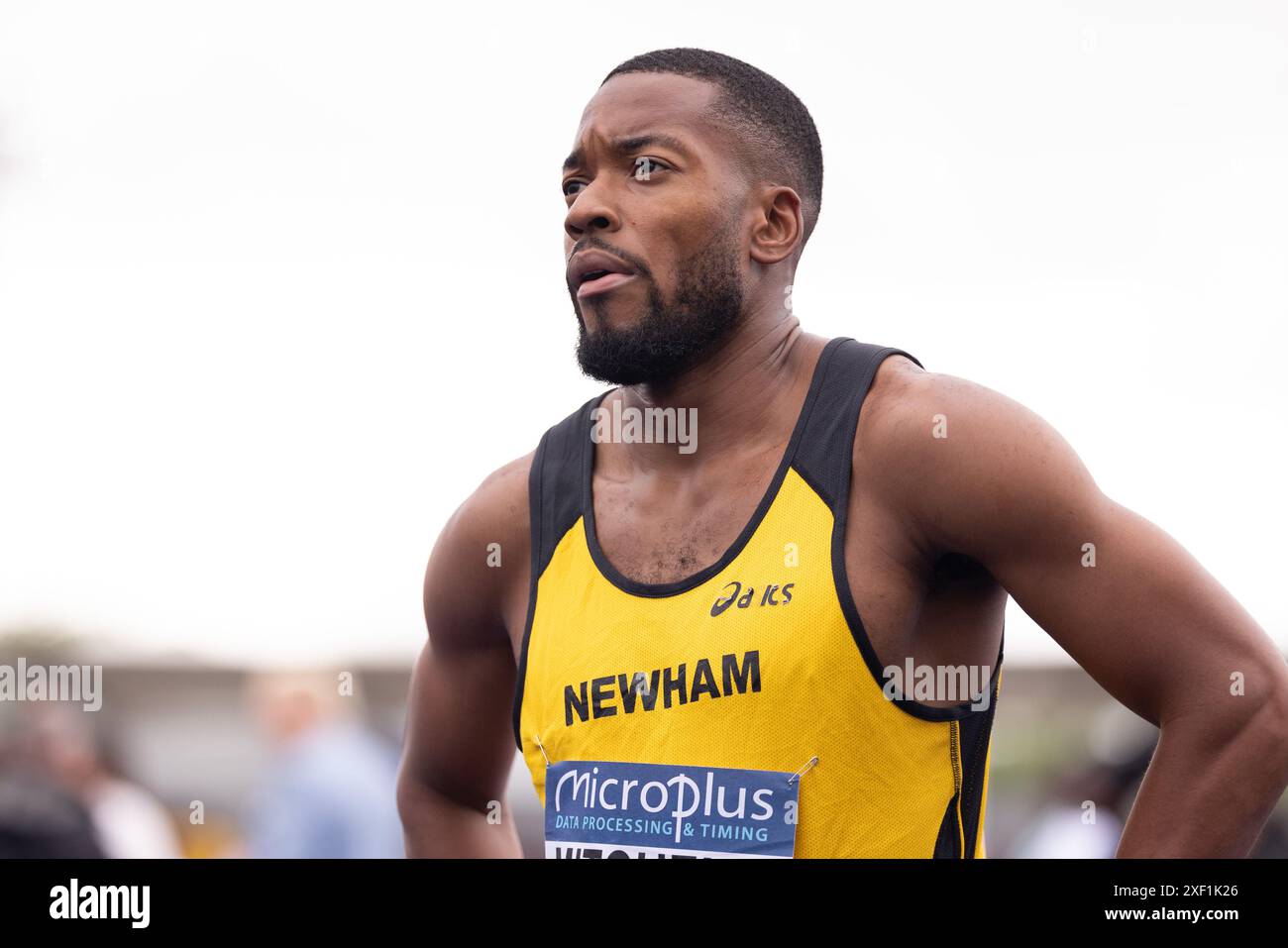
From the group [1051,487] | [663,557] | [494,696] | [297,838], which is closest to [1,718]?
[297,838]

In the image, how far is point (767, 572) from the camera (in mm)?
3088

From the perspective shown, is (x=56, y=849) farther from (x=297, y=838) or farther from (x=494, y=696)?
(x=494, y=696)

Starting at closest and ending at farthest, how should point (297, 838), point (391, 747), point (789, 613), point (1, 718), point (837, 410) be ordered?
point (789, 613)
point (837, 410)
point (297, 838)
point (1, 718)
point (391, 747)

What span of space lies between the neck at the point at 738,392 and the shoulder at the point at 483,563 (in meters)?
0.34

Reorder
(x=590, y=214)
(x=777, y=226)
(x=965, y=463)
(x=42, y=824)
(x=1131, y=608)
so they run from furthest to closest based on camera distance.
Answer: (x=42, y=824)
(x=777, y=226)
(x=590, y=214)
(x=965, y=463)
(x=1131, y=608)

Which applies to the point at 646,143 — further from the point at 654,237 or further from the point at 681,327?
the point at 681,327

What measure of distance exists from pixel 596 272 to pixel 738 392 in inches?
17.9

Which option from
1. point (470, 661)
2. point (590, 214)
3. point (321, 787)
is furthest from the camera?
point (321, 787)

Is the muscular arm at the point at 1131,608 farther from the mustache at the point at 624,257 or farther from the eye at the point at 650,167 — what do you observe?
the eye at the point at 650,167

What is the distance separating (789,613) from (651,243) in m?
0.98

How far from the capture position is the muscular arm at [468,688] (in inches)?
146

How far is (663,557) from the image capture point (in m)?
3.29

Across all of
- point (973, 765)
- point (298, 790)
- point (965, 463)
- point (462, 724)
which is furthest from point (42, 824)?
point (965, 463)

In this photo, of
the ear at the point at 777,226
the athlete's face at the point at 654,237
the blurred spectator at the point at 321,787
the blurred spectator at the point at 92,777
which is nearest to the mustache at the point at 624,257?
the athlete's face at the point at 654,237
